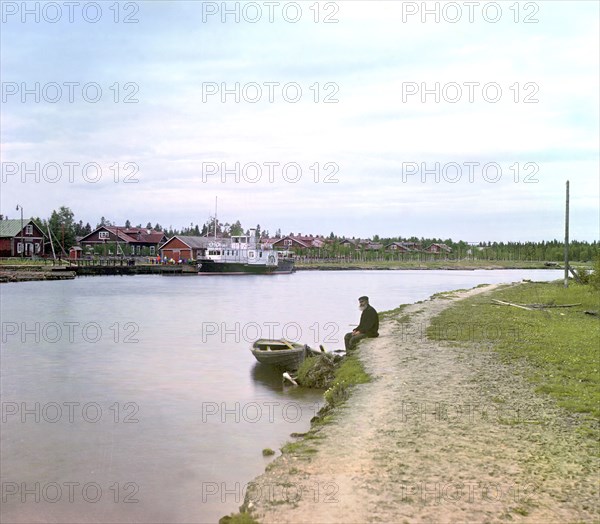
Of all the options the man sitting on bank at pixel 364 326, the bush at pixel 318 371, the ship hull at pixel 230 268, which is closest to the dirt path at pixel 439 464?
the bush at pixel 318 371

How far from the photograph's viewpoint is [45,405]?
1850cm

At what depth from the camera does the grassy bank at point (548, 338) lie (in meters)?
13.0

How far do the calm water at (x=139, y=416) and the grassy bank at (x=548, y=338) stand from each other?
5852mm

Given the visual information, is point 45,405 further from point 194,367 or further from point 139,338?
point 139,338

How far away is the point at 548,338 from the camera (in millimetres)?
20781

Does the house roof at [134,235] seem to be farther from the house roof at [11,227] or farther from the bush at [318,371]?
the bush at [318,371]

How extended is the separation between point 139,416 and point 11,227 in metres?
94.2

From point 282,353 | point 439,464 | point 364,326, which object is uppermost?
point 364,326

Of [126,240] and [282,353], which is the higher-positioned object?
[126,240]

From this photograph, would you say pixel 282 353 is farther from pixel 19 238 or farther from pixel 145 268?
pixel 145 268

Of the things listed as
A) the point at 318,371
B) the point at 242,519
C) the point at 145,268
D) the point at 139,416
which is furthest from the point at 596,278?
the point at 145,268

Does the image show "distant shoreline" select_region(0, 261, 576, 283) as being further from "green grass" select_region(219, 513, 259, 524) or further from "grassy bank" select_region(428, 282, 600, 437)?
"green grass" select_region(219, 513, 259, 524)

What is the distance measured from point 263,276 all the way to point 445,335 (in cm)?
9022

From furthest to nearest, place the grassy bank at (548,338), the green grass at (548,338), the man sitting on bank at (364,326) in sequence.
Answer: the man sitting on bank at (364,326) → the green grass at (548,338) → the grassy bank at (548,338)
